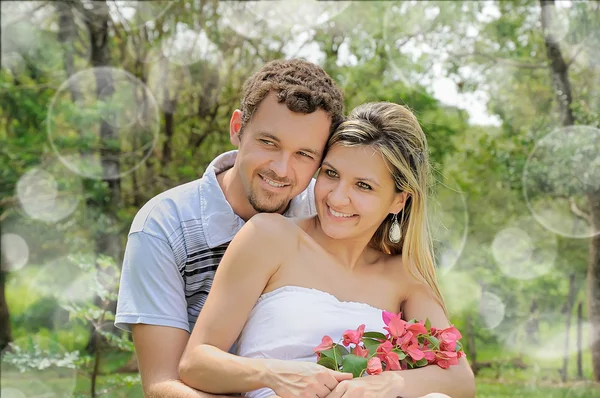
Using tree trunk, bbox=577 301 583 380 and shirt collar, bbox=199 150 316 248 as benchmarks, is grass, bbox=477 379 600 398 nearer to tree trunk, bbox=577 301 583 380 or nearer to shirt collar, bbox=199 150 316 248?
tree trunk, bbox=577 301 583 380

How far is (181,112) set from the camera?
337 inches

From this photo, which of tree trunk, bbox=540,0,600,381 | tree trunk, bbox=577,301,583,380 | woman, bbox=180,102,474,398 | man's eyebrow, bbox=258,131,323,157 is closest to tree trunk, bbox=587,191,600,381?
tree trunk, bbox=540,0,600,381

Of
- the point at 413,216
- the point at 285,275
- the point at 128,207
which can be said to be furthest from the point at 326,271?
the point at 128,207

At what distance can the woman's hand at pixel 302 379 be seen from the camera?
191 cm

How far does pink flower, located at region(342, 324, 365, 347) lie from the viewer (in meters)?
2.02

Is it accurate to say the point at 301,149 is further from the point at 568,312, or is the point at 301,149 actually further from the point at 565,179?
the point at 568,312

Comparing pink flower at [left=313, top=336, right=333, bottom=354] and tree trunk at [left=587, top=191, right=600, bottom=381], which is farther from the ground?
pink flower at [left=313, top=336, right=333, bottom=354]

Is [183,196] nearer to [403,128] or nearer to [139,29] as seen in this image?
[403,128]

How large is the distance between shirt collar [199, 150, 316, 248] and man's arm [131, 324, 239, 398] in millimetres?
354

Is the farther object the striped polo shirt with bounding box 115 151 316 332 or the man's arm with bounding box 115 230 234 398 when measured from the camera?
the striped polo shirt with bounding box 115 151 316 332

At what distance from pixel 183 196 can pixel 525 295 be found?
252 inches

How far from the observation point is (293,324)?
2.18 m

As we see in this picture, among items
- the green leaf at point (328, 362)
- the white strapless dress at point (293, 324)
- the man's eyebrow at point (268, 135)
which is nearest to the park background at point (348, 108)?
the man's eyebrow at point (268, 135)

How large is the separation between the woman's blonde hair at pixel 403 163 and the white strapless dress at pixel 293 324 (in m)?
0.35
